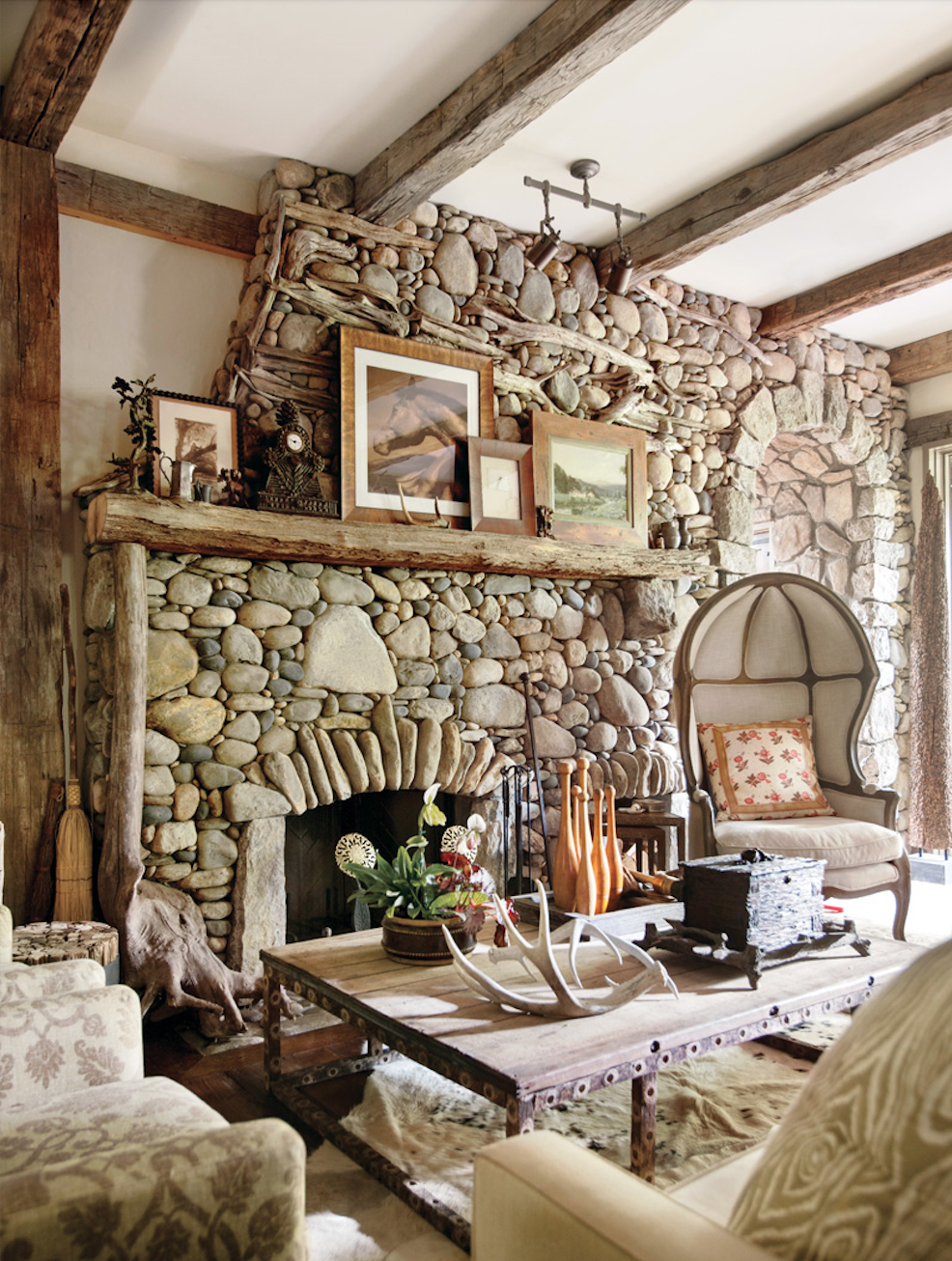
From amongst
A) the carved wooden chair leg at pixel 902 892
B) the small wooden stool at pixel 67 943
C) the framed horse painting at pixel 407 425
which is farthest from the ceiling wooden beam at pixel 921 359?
the small wooden stool at pixel 67 943

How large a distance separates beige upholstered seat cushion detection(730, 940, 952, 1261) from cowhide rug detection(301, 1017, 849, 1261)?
1221 millimetres

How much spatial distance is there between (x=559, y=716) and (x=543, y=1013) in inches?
90.8

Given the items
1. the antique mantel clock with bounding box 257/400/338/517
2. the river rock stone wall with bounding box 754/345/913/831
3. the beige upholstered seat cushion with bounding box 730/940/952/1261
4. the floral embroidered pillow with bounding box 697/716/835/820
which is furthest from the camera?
the river rock stone wall with bounding box 754/345/913/831

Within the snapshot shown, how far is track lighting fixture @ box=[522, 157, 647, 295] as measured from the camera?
11.5 feet

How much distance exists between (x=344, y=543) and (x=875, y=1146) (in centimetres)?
276

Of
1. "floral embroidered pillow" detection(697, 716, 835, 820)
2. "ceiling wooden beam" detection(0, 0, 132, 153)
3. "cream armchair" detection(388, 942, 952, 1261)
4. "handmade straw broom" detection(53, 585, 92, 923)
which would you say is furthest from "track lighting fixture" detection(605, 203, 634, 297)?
"cream armchair" detection(388, 942, 952, 1261)

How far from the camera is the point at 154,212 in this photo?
10.8ft

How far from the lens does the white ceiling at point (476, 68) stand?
2650 millimetres

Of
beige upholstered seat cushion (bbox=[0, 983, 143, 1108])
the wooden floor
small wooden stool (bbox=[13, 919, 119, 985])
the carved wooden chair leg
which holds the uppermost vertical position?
beige upholstered seat cushion (bbox=[0, 983, 143, 1108])

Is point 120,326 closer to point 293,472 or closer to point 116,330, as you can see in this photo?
point 116,330

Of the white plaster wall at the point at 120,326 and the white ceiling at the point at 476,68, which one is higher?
the white ceiling at the point at 476,68

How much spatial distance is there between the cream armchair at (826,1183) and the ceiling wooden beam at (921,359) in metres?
5.39

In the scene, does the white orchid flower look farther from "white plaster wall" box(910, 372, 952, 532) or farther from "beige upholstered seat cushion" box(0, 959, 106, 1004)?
"white plaster wall" box(910, 372, 952, 532)

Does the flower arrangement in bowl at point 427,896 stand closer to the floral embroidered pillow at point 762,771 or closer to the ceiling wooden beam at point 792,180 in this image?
the floral embroidered pillow at point 762,771
